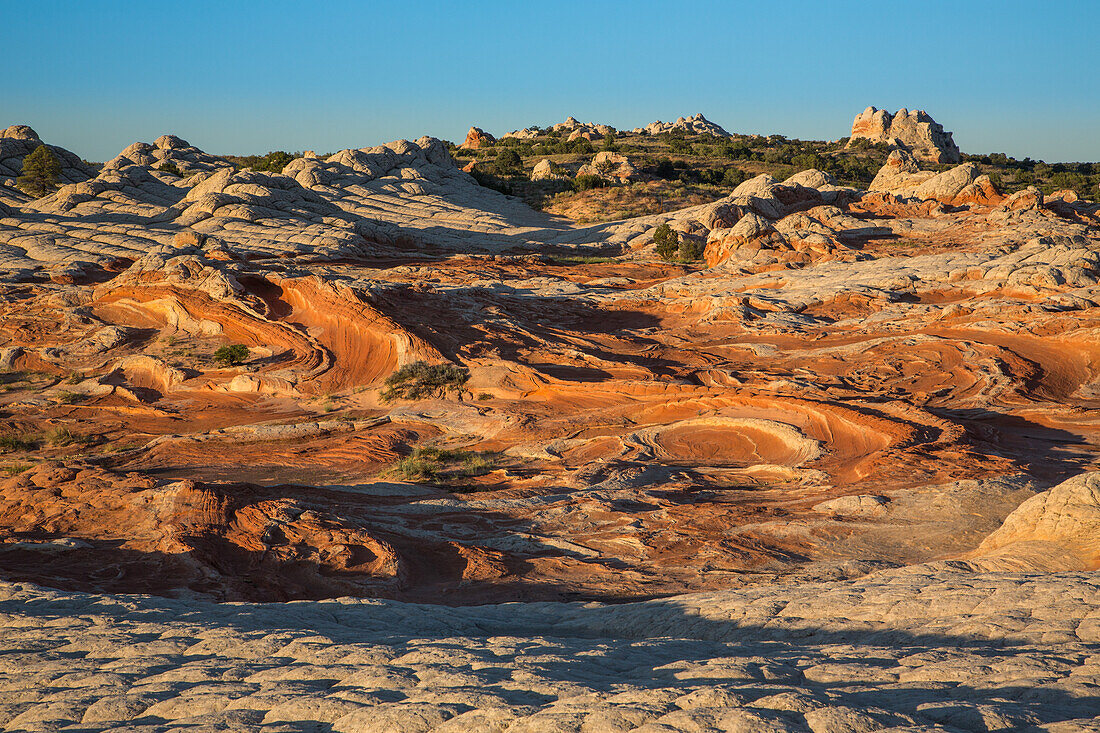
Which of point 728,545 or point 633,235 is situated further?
point 633,235

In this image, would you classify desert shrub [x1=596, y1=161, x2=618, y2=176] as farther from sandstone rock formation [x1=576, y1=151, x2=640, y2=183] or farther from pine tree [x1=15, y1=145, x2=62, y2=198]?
pine tree [x1=15, y1=145, x2=62, y2=198]

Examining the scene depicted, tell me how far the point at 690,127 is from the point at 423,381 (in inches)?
3645

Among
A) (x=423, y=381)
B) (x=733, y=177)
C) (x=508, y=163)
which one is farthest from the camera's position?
(x=508, y=163)

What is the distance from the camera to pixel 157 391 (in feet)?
63.8

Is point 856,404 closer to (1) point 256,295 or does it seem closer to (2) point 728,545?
(2) point 728,545

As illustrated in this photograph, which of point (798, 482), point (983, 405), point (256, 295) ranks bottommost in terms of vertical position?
point (798, 482)

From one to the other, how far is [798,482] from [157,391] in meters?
16.4

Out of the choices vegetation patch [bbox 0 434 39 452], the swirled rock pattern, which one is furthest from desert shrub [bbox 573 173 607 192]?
vegetation patch [bbox 0 434 39 452]

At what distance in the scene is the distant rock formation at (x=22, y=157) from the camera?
41469 millimetres

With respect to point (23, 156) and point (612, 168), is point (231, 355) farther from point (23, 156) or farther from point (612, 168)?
point (612, 168)

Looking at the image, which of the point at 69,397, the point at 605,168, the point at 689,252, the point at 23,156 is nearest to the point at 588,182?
the point at 605,168

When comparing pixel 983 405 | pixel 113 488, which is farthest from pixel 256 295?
pixel 983 405

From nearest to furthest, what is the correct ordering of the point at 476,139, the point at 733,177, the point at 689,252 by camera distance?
the point at 689,252
the point at 733,177
the point at 476,139

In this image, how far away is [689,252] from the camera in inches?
1454
